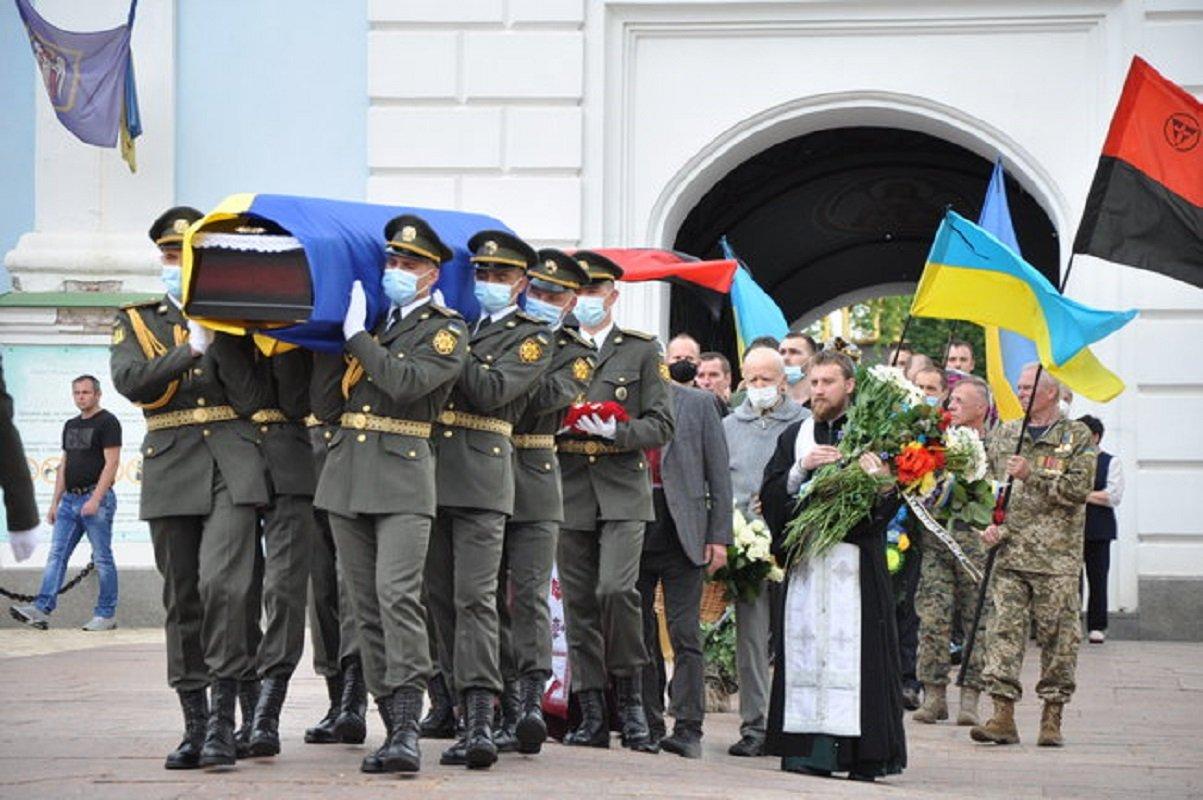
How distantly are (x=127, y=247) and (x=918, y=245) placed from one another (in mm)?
12145

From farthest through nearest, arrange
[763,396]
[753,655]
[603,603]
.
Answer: [763,396] → [753,655] → [603,603]

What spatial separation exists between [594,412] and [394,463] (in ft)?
5.42

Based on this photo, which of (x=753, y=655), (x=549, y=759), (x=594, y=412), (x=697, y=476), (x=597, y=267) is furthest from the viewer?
(x=753, y=655)

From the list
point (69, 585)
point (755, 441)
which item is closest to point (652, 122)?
point (69, 585)

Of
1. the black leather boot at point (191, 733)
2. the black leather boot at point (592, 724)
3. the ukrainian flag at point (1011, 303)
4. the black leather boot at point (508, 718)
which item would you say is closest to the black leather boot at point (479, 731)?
the black leather boot at point (508, 718)

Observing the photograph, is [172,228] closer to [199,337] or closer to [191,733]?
[199,337]

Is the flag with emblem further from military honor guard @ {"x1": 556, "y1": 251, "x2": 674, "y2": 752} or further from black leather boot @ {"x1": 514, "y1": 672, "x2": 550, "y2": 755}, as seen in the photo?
black leather boot @ {"x1": 514, "y1": 672, "x2": 550, "y2": 755}

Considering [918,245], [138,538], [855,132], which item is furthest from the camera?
[918,245]

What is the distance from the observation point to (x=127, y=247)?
19125mm

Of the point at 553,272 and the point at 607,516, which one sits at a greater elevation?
the point at 553,272

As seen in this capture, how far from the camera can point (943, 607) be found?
14.2 m

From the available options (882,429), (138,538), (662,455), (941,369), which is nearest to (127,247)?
(138,538)

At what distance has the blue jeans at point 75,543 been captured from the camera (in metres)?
18.6

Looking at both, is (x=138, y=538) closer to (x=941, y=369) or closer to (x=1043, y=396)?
(x=941, y=369)
